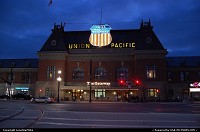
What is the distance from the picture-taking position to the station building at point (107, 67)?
2031 inches

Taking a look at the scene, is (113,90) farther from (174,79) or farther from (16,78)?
(16,78)

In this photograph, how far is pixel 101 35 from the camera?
5144 centimetres

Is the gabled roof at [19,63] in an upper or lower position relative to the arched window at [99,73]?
upper

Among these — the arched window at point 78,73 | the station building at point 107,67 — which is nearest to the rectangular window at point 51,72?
the station building at point 107,67

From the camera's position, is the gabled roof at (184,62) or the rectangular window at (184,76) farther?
the gabled roof at (184,62)

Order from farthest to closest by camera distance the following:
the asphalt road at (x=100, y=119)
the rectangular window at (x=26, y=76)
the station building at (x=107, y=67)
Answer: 1. the rectangular window at (x=26, y=76)
2. the station building at (x=107, y=67)
3. the asphalt road at (x=100, y=119)

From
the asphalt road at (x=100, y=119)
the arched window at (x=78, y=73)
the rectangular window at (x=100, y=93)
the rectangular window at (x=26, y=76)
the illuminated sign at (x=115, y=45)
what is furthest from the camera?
the rectangular window at (x=26, y=76)

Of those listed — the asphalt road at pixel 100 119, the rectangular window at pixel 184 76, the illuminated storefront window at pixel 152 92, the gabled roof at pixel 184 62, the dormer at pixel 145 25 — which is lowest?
the asphalt road at pixel 100 119

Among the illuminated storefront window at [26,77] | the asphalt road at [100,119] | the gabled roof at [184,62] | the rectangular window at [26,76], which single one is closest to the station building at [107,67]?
the gabled roof at [184,62]

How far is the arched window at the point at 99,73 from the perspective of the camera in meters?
54.8

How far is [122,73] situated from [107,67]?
13.2ft

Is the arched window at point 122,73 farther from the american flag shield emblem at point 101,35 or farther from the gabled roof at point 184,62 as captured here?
the gabled roof at point 184,62

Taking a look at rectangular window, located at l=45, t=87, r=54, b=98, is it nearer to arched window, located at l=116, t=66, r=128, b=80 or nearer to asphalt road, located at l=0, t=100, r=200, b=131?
arched window, located at l=116, t=66, r=128, b=80

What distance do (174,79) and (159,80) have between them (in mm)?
11094
